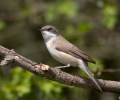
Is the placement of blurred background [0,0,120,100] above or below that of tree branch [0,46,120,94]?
above

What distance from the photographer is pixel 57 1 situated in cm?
1000

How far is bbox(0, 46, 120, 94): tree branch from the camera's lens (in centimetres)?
516

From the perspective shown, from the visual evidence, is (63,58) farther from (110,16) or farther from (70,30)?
(70,30)

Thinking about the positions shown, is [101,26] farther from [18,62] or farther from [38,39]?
[18,62]

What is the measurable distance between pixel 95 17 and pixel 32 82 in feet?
12.9

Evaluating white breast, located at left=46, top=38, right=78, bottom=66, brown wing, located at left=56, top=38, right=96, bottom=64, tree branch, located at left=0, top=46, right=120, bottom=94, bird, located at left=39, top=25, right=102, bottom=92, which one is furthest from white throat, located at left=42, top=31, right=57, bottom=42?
tree branch, located at left=0, top=46, right=120, bottom=94

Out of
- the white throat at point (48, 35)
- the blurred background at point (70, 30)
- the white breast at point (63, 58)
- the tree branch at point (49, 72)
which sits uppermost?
the blurred background at point (70, 30)

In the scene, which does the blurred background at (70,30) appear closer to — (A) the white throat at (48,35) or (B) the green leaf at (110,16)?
(B) the green leaf at (110,16)

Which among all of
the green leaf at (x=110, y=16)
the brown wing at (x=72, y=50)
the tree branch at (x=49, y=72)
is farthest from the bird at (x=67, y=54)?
the green leaf at (x=110, y=16)

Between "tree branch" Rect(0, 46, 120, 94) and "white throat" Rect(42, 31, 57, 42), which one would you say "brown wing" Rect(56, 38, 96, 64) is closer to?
"white throat" Rect(42, 31, 57, 42)

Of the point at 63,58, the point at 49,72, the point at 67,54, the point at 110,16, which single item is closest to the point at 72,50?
the point at 67,54

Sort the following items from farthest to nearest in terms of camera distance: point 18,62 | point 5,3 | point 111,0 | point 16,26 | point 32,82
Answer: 1. point 5,3
2. point 16,26
3. point 111,0
4. point 32,82
5. point 18,62

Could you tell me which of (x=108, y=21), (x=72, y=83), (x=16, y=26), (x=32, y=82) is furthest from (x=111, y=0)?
(x=72, y=83)

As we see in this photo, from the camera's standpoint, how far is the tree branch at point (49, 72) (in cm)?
516
